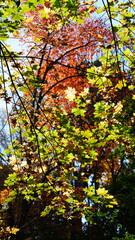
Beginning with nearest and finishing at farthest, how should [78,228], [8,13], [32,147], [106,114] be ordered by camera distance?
[8,13] < [106,114] < [32,147] < [78,228]

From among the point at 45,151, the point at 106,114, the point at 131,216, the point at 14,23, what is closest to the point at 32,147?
the point at 45,151

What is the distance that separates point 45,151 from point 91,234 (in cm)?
879

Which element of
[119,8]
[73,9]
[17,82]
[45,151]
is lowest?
[45,151]

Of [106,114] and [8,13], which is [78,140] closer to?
[106,114]

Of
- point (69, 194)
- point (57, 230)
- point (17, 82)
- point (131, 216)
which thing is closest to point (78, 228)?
point (57, 230)

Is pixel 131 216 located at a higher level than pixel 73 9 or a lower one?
lower

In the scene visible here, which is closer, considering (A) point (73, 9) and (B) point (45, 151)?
(A) point (73, 9)

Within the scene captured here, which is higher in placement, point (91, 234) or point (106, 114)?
point (106, 114)

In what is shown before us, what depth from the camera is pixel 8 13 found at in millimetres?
2570

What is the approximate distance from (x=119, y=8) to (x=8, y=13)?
1450 mm

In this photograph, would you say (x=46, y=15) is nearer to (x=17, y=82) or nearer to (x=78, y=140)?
(x=17, y=82)

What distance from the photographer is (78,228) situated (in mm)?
10688

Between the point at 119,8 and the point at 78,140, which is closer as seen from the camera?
the point at 119,8

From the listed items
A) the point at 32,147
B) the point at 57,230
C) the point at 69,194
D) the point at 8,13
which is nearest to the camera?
the point at 8,13
